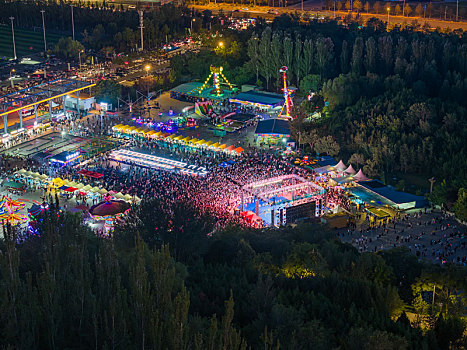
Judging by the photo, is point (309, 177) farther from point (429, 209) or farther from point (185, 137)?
point (185, 137)

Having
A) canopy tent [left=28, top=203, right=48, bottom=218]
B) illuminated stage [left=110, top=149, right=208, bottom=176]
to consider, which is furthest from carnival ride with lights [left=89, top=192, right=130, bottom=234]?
illuminated stage [left=110, top=149, right=208, bottom=176]

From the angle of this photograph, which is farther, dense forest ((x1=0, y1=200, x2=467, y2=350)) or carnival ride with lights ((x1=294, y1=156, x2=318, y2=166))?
carnival ride with lights ((x1=294, y1=156, x2=318, y2=166))

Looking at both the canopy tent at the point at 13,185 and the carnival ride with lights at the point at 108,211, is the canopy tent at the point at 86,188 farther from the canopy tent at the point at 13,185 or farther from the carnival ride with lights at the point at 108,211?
the canopy tent at the point at 13,185

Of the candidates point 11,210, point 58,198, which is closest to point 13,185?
point 58,198

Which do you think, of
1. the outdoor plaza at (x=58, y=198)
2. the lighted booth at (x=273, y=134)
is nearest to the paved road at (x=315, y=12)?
the lighted booth at (x=273, y=134)

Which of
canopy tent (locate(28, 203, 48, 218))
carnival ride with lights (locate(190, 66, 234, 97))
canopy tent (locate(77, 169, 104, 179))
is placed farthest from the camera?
carnival ride with lights (locate(190, 66, 234, 97))

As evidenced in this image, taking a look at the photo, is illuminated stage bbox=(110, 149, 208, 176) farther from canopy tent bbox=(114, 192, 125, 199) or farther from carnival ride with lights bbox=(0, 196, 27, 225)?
carnival ride with lights bbox=(0, 196, 27, 225)

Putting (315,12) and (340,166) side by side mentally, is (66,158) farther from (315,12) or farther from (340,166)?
(315,12)
